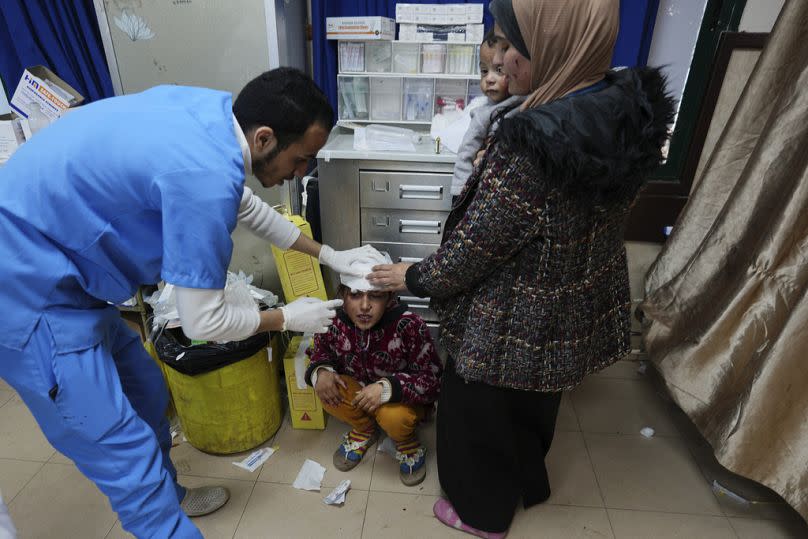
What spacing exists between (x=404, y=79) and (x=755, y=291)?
4.90 ft

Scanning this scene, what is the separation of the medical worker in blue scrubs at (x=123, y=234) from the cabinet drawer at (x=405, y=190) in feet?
2.66

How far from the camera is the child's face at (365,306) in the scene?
1.55 m

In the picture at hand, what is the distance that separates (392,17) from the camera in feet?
6.51

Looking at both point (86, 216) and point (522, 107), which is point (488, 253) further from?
point (86, 216)

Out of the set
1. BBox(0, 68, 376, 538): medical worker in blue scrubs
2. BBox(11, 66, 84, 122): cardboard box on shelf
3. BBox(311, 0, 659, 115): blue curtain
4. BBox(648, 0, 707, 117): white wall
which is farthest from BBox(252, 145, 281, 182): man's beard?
BBox(648, 0, 707, 117): white wall

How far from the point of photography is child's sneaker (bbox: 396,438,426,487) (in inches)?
62.2

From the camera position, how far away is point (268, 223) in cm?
140

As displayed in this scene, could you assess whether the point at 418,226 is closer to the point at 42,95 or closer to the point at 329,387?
the point at 329,387

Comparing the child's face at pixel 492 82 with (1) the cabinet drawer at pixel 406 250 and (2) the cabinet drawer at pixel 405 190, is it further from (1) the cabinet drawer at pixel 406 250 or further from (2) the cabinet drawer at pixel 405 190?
(1) the cabinet drawer at pixel 406 250

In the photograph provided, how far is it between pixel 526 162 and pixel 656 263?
1.35 m

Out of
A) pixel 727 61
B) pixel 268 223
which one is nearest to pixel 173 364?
pixel 268 223

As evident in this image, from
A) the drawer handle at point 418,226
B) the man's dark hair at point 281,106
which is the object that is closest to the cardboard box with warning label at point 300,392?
the drawer handle at point 418,226

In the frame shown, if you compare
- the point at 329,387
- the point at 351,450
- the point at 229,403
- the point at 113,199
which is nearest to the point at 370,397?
the point at 329,387

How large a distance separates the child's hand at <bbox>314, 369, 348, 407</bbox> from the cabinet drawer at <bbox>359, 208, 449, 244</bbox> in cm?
61
